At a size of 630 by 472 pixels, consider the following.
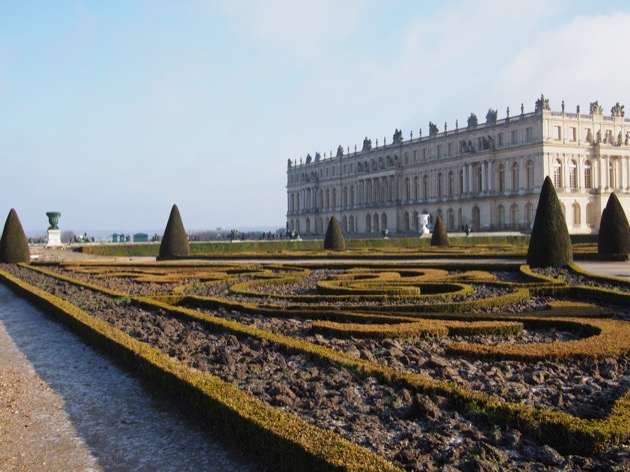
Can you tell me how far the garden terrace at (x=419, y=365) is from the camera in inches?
139

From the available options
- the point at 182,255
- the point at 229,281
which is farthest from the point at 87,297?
the point at 182,255

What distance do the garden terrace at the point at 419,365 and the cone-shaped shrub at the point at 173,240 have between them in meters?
14.2

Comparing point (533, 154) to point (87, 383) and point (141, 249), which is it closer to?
point (141, 249)

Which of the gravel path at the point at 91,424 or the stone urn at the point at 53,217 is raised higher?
the stone urn at the point at 53,217

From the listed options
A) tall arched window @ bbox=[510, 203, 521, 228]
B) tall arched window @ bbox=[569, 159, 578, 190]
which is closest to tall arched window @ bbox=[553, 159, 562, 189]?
tall arched window @ bbox=[569, 159, 578, 190]

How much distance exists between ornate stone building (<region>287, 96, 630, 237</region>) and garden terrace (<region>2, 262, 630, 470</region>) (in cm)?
4562

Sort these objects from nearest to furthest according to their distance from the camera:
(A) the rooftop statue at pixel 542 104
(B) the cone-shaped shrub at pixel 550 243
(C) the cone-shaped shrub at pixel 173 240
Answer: (B) the cone-shaped shrub at pixel 550 243 < (C) the cone-shaped shrub at pixel 173 240 < (A) the rooftop statue at pixel 542 104

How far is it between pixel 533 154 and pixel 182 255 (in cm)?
3681

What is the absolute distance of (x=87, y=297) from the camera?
35.1 ft

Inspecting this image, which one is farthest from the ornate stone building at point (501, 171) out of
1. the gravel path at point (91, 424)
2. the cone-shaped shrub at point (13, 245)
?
the gravel path at point (91, 424)

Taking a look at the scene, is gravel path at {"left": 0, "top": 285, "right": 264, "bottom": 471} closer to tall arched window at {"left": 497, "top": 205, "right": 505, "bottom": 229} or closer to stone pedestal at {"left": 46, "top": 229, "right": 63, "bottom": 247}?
stone pedestal at {"left": 46, "top": 229, "right": 63, "bottom": 247}

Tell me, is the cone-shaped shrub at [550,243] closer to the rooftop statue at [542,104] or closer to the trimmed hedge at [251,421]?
the trimmed hedge at [251,421]

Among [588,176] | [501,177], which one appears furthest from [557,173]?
[501,177]

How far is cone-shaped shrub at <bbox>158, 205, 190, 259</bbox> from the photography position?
2486 cm
